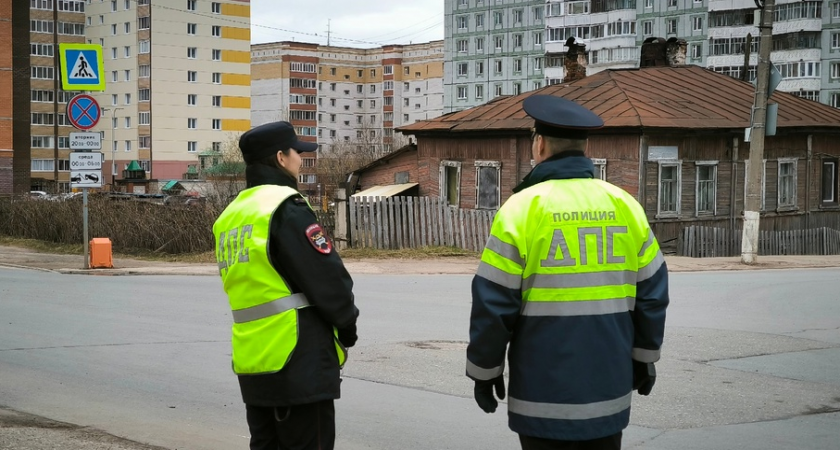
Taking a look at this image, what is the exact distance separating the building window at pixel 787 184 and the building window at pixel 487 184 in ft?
27.5

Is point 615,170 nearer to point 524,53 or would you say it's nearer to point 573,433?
point 573,433

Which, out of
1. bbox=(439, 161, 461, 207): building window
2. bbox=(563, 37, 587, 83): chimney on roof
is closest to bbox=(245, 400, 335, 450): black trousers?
bbox=(439, 161, 461, 207): building window

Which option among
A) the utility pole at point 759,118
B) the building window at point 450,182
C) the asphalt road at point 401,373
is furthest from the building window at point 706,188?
the asphalt road at point 401,373

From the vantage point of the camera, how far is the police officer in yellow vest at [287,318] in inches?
167

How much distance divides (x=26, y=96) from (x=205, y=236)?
5239 cm

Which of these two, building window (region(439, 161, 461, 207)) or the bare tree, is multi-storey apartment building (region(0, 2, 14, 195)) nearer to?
the bare tree

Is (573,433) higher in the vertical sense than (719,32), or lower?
lower

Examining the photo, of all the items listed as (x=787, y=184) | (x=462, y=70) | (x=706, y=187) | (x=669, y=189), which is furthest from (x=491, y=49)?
(x=669, y=189)

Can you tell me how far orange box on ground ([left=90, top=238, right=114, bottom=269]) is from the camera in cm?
2116

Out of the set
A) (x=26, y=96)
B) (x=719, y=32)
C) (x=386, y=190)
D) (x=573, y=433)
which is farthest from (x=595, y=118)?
(x=719, y=32)

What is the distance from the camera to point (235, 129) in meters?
99.9

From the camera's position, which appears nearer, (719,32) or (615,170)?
(615,170)

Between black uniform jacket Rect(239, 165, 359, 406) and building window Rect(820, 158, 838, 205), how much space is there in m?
29.1

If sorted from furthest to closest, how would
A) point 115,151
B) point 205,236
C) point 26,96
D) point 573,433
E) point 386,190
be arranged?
point 115,151
point 26,96
point 386,190
point 205,236
point 573,433
